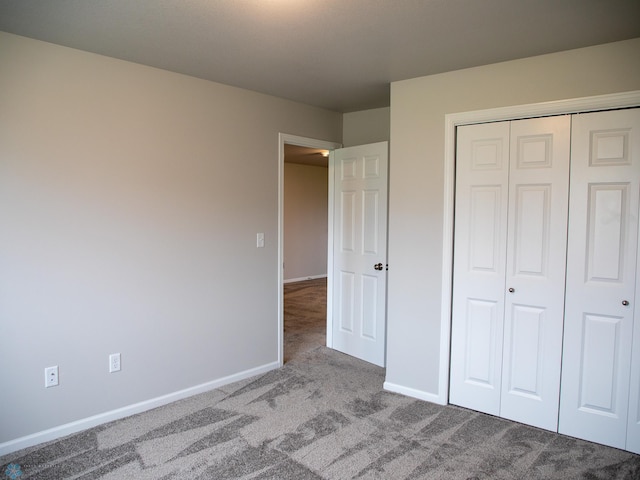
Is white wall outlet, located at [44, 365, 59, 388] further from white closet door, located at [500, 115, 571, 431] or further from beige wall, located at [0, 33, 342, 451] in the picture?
white closet door, located at [500, 115, 571, 431]

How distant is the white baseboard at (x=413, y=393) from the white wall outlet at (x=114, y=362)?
2028 millimetres

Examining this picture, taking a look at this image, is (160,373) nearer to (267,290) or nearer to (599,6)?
(267,290)

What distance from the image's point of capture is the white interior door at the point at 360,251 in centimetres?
392

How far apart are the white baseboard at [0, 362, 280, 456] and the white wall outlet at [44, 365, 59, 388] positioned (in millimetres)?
281

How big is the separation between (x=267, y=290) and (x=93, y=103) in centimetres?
201

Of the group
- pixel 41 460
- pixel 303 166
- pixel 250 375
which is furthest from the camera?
pixel 303 166

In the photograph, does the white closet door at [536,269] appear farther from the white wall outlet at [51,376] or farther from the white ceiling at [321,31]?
the white wall outlet at [51,376]

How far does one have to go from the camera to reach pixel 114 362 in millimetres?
2854

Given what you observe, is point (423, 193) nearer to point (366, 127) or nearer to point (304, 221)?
point (366, 127)

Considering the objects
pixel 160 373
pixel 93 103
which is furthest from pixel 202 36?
pixel 160 373

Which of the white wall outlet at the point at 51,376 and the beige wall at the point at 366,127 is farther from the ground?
the beige wall at the point at 366,127

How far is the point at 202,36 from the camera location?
2.41m

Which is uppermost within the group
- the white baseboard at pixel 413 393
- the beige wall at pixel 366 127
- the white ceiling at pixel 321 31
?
the white ceiling at pixel 321 31

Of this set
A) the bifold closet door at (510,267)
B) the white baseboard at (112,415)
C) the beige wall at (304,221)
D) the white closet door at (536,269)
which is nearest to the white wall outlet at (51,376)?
the white baseboard at (112,415)
